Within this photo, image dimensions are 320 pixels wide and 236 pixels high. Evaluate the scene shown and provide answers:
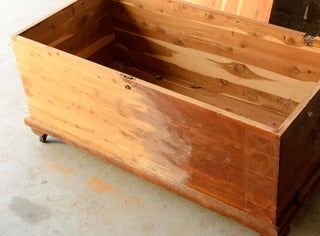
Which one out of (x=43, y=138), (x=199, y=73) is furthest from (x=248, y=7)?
(x=43, y=138)

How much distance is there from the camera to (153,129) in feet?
4.72

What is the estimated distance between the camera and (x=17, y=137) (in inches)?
73.5

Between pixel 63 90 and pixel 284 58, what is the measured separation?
730 mm

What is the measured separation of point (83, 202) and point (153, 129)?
36 centimetres

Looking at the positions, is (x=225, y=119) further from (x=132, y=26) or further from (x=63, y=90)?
(x=132, y=26)

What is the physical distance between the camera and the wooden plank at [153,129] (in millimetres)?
1284

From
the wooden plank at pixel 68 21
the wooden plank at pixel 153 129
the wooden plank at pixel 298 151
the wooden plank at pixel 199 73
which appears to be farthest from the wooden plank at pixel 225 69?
the wooden plank at pixel 153 129

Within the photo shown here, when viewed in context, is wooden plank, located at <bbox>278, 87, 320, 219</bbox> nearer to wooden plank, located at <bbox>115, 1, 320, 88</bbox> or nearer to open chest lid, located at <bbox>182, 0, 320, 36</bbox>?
wooden plank, located at <bbox>115, 1, 320, 88</bbox>

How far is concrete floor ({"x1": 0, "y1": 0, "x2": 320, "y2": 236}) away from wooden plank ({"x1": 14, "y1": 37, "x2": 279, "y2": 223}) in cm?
9

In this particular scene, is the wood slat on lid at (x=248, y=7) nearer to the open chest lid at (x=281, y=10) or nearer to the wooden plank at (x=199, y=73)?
the open chest lid at (x=281, y=10)

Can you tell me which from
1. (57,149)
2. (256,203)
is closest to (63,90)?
(57,149)

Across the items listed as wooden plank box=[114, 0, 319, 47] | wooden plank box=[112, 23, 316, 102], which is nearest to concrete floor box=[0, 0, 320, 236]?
wooden plank box=[112, 23, 316, 102]

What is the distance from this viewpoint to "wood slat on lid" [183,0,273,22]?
5.76 feet

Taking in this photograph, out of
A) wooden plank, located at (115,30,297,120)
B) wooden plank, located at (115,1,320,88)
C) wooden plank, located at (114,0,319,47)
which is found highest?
wooden plank, located at (114,0,319,47)
